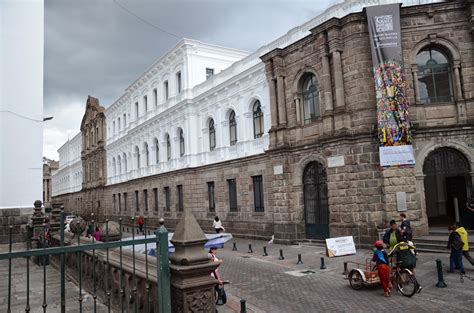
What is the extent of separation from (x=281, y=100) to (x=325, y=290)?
11.3 metres

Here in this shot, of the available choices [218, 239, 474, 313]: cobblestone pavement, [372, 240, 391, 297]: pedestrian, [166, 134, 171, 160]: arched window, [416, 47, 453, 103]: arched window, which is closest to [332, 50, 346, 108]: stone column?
[416, 47, 453, 103]: arched window

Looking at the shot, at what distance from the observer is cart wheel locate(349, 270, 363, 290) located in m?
9.92

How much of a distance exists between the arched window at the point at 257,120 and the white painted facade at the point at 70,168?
151 ft

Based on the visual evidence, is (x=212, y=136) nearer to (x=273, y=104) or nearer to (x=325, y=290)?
(x=273, y=104)

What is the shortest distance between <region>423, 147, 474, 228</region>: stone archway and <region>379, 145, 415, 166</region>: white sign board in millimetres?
1017

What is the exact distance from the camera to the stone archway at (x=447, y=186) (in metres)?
15.4

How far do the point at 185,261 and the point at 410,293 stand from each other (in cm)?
697

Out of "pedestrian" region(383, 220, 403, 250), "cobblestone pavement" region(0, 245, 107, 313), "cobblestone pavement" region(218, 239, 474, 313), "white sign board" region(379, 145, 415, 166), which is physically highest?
"white sign board" region(379, 145, 415, 166)

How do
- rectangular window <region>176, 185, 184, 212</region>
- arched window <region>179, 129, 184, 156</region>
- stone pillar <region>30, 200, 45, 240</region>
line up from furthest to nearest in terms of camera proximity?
arched window <region>179, 129, 184, 156</region>, rectangular window <region>176, 185, 184, 212</region>, stone pillar <region>30, 200, 45, 240</region>

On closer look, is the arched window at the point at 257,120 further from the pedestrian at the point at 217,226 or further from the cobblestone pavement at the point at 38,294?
the cobblestone pavement at the point at 38,294

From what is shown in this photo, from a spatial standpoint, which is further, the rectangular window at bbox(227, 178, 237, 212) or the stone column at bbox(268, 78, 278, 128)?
the rectangular window at bbox(227, 178, 237, 212)

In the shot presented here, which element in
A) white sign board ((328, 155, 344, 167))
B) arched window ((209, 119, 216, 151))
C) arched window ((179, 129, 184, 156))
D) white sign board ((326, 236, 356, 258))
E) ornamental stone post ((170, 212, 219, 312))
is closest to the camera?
ornamental stone post ((170, 212, 219, 312))

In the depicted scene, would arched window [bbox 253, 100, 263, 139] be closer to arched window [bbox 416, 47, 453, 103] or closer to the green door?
the green door

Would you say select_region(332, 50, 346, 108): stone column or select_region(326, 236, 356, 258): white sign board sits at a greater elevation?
select_region(332, 50, 346, 108): stone column
